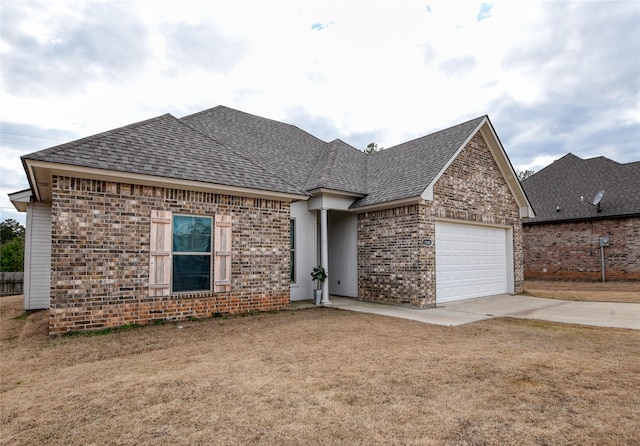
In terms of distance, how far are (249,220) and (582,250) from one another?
1830 centimetres

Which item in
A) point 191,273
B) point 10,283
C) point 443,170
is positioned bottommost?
point 10,283

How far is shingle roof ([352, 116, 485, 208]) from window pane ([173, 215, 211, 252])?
16.4 ft

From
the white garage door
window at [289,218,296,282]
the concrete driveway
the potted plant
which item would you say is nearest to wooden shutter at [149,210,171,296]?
window at [289,218,296,282]

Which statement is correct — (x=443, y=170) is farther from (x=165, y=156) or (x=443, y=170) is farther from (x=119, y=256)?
(x=119, y=256)

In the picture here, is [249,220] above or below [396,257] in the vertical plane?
above

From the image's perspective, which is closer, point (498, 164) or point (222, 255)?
point (222, 255)

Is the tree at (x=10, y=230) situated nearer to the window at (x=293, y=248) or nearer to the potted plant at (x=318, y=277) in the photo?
the window at (x=293, y=248)

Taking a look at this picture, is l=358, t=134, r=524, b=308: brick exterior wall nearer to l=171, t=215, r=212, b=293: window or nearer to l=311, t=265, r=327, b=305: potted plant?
l=311, t=265, r=327, b=305: potted plant

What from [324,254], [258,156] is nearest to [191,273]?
[324,254]

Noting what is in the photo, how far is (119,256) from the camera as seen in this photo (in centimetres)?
718

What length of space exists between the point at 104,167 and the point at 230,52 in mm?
7281

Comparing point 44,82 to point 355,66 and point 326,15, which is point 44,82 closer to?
point 326,15

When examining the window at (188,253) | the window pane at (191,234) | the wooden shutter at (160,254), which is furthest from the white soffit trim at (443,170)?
the wooden shutter at (160,254)

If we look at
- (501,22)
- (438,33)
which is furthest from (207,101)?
(501,22)
